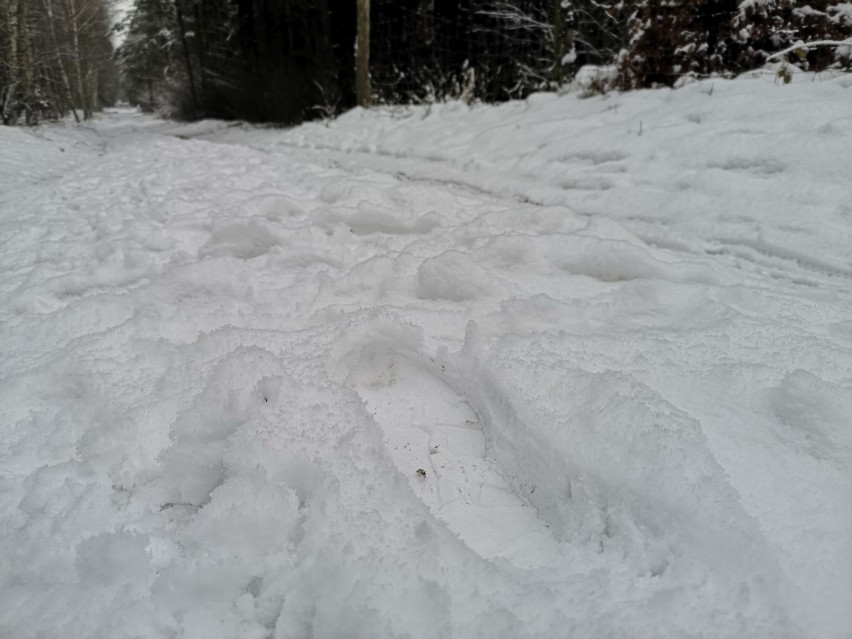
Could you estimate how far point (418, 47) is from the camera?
10.4 metres

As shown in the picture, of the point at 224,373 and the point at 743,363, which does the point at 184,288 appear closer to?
the point at 224,373

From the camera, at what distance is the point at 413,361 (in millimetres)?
1541

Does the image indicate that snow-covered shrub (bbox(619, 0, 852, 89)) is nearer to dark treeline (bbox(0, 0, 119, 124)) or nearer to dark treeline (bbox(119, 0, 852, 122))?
dark treeline (bbox(119, 0, 852, 122))

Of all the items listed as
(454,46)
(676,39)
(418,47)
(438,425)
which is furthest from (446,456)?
(418,47)

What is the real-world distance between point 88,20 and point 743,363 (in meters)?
26.7

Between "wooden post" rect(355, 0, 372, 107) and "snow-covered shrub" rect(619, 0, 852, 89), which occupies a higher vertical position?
"wooden post" rect(355, 0, 372, 107)

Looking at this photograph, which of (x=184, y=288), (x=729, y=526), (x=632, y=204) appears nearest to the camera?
(x=729, y=526)

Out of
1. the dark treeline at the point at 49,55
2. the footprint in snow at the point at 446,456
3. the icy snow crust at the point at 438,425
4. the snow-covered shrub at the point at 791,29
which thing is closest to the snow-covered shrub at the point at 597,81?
the snow-covered shrub at the point at 791,29

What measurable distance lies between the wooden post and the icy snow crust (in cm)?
794

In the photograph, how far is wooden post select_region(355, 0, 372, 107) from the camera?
29.8ft

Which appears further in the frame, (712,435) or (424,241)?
(424,241)

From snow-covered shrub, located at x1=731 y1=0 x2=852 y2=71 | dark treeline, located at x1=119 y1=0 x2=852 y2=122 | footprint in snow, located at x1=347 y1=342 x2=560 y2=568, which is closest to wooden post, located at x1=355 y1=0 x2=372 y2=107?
dark treeline, located at x1=119 y1=0 x2=852 y2=122

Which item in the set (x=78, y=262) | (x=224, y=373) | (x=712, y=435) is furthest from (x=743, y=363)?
(x=78, y=262)

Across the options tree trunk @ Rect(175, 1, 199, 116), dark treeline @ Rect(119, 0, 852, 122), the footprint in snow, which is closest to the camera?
the footprint in snow
